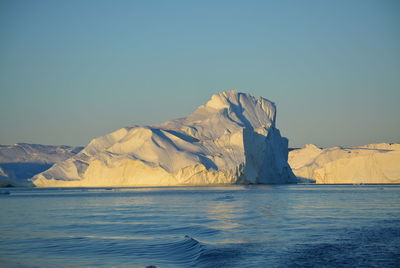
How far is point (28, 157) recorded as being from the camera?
116 metres

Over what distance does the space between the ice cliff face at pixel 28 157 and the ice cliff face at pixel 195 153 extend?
1150 inches

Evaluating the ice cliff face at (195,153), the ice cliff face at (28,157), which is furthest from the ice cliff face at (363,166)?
the ice cliff face at (28,157)

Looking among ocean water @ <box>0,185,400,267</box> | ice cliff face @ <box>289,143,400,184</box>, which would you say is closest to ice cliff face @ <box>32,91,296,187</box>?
ice cliff face @ <box>289,143,400,184</box>

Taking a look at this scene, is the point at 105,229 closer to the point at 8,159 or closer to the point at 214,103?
the point at 214,103

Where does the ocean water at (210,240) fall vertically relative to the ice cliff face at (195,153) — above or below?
below

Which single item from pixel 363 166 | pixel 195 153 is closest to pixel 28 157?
pixel 195 153

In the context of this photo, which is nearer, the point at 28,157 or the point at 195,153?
the point at 195,153

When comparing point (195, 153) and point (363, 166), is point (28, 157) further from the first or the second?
point (363, 166)

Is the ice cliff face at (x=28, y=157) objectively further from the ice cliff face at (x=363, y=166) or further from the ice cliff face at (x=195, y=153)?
the ice cliff face at (x=363, y=166)

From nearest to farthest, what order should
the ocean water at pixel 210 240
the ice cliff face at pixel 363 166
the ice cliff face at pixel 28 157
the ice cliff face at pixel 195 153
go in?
the ocean water at pixel 210 240 → the ice cliff face at pixel 195 153 → the ice cliff face at pixel 363 166 → the ice cliff face at pixel 28 157

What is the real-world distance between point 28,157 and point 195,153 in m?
63.1

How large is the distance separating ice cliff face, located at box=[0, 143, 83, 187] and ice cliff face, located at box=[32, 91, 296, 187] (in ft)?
95.8

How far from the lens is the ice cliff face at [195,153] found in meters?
63.6

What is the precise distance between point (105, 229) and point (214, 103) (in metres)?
61.2
